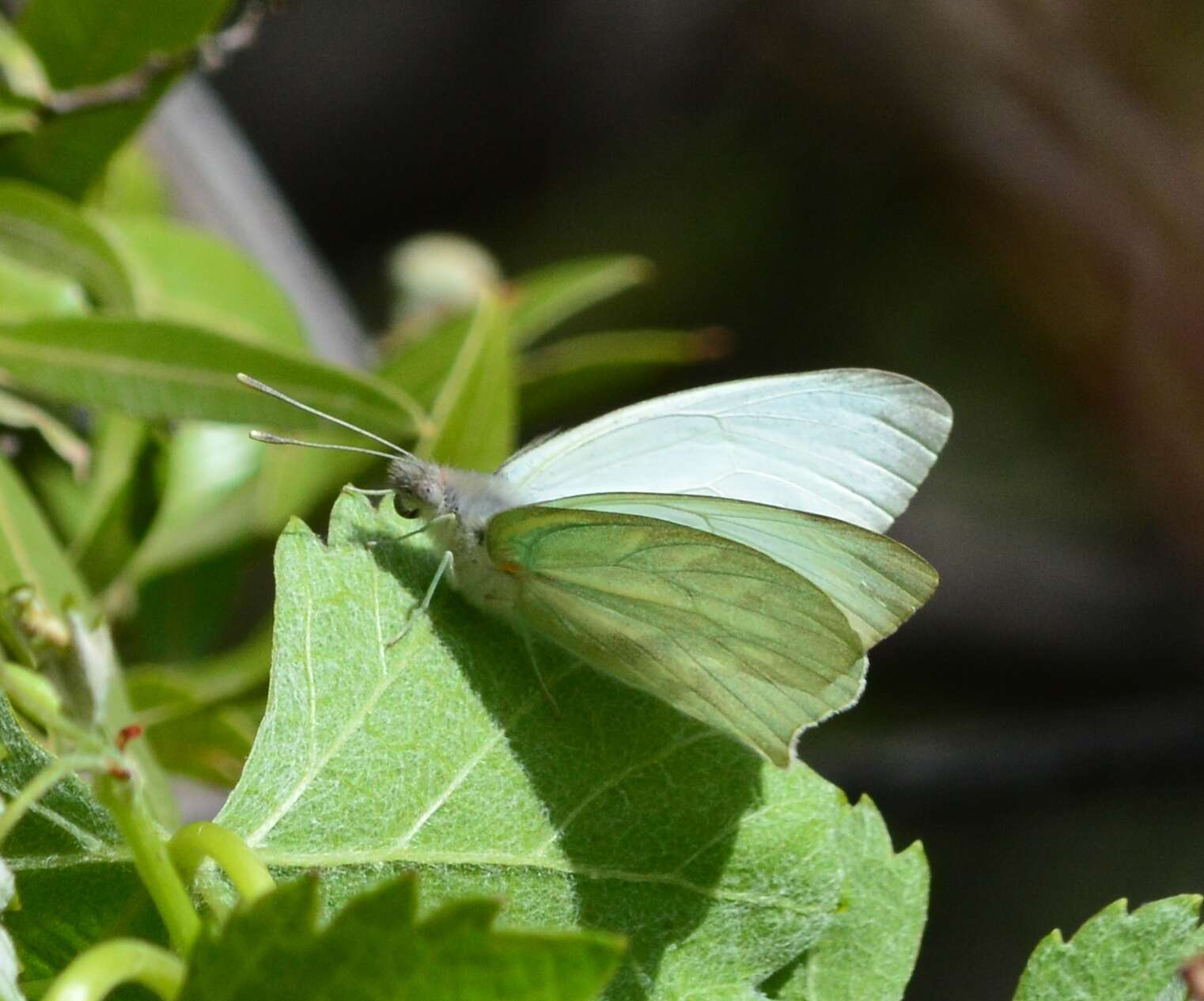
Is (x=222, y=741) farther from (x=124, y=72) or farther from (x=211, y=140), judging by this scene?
(x=211, y=140)

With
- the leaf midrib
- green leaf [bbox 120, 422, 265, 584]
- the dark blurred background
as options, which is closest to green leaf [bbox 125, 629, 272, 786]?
green leaf [bbox 120, 422, 265, 584]

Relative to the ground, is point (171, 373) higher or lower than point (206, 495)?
higher

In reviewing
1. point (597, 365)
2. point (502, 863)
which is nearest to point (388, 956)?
point (502, 863)

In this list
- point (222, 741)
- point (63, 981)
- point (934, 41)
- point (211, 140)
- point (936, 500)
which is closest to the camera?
point (63, 981)

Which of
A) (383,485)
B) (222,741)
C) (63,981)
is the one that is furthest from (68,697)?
(383,485)

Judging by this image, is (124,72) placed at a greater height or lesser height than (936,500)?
greater

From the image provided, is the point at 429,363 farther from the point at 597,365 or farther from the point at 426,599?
the point at 426,599
